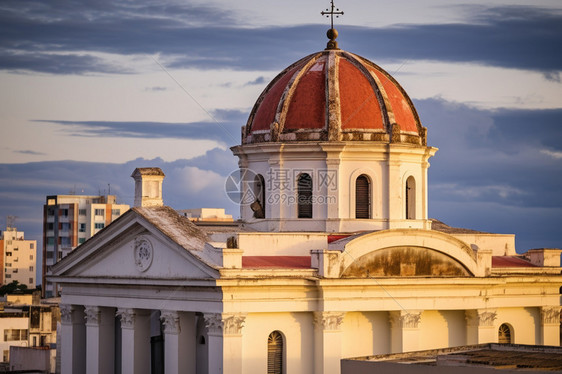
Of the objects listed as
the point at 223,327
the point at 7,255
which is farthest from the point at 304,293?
the point at 7,255

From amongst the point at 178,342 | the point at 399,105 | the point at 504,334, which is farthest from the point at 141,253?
the point at 504,334

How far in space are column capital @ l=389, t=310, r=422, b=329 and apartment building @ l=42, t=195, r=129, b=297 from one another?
75.0 meters

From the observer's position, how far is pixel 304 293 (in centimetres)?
4534

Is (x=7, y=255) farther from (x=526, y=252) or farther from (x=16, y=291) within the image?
(x=526, y=252)

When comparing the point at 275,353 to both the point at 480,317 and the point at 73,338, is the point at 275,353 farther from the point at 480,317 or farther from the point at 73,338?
the point at 73,338

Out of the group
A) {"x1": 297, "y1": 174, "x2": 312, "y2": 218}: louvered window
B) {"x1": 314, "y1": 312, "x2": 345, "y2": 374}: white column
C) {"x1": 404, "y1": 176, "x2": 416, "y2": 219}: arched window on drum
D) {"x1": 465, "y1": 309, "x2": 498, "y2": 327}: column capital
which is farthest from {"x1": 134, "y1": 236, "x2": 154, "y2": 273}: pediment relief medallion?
{"x1": 465, "y1": 309, "x2": 498, "y2": 327}: column capital

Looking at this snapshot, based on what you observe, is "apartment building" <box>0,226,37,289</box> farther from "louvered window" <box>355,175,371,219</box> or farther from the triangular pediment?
"louvered window" <box>355,175,371,219</box>

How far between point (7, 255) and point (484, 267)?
9847 centimetres

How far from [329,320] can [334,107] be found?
8.93 meters

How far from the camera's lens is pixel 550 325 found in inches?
2002

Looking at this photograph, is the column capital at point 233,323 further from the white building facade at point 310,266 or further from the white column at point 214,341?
the white column at point 214,341

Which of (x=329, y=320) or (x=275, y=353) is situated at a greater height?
(x=329, y=320)

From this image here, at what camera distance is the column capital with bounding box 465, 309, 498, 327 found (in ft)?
159

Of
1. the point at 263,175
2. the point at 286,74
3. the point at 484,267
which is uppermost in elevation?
the point at 286,74
